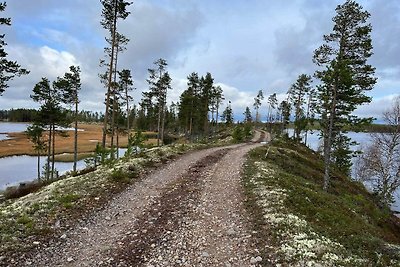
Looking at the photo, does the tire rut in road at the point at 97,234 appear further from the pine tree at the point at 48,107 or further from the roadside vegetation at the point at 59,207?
the pine tree at the point at 48,107

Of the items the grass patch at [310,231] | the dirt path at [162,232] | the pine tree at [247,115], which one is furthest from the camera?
the pine tree at [247,115]

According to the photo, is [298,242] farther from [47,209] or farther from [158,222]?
[47,209]

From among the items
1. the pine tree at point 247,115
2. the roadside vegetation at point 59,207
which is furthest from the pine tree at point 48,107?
the pine tree at point 247,115

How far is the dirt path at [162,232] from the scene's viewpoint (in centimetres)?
818

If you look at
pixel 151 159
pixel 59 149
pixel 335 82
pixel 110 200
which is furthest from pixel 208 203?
pixel 59 149

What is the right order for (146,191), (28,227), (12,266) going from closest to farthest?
(12,266) → (28,227) → (146,191)

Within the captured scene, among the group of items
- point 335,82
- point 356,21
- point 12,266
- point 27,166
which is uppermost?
point 356,21

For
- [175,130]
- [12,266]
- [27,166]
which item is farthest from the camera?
[175,130]

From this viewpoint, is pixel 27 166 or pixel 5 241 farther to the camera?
pixel 27 166

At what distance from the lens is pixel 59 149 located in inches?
3039

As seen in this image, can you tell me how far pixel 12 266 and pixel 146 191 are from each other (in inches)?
285

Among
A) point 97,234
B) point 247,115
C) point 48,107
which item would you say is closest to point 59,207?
point 97,234

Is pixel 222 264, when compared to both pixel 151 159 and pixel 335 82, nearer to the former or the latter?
pixel 151 159

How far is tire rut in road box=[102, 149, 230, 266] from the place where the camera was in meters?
8.33
